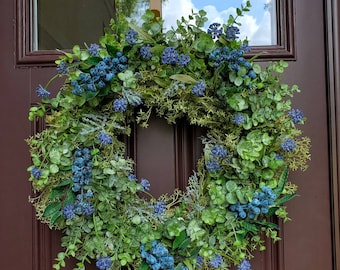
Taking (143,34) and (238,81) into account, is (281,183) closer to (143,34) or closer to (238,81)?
(238,81)

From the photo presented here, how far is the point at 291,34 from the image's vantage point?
1.06 meters

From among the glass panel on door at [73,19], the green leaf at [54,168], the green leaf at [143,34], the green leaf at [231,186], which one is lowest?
the green leaf at [231,186]

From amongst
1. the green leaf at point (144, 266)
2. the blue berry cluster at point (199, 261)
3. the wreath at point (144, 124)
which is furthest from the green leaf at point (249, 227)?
the green leaf at point (144, 266)

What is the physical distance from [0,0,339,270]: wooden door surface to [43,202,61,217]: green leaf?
166 millimetres

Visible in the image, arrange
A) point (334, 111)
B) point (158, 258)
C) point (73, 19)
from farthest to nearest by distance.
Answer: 1. point (73, 19)
2. point (334, 111)
3. point (158, 258)

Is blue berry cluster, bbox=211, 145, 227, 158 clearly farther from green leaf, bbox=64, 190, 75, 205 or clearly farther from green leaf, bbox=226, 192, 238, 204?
green leaf, bbox=64, 190, 75, 205

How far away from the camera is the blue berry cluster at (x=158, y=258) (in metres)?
0.86

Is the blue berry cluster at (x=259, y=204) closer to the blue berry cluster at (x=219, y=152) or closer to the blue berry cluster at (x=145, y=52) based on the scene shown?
the blue berry cluster at (x=219, y=152)

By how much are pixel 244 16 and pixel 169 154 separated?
394 millimetres

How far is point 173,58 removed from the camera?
0.89 meters

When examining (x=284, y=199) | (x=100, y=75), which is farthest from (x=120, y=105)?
(x=284, y=199)

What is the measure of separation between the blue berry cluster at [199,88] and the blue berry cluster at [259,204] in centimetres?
23

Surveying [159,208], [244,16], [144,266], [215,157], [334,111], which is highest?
[244,16]

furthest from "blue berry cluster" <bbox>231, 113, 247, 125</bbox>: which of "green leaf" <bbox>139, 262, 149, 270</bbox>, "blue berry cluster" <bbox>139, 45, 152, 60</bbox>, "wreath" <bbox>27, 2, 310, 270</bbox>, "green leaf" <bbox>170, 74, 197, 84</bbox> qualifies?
"green leaf" <bbox>139, 262, 149, 270</bbox>
